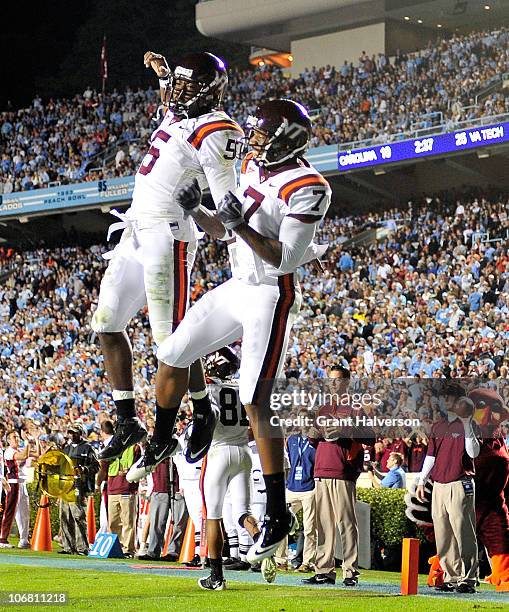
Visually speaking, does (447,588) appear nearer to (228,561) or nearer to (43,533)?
(228,561)

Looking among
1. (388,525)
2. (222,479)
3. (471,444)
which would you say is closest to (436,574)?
(471,444)

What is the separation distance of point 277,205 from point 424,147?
1538 centimetres

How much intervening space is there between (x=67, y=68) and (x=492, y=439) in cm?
2929

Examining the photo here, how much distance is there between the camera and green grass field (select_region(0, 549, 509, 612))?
6715mm

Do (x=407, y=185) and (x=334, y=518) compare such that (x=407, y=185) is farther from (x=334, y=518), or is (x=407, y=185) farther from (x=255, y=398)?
(x=255, y=398)

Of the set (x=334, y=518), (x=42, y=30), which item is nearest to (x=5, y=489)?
(x=334, y=518)

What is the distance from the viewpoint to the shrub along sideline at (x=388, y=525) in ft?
32.3

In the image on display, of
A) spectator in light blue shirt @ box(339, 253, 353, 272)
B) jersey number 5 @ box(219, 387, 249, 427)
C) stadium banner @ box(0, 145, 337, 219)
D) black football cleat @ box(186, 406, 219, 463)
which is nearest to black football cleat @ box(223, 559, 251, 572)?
jersey number 5 @ box(219, 387, 249, 427)

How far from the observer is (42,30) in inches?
1353

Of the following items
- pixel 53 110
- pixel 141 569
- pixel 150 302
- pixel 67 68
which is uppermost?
pixel 67 68

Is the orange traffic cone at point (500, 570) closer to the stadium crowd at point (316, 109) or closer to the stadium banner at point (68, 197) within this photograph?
the stadium crowd at point (316, 109)

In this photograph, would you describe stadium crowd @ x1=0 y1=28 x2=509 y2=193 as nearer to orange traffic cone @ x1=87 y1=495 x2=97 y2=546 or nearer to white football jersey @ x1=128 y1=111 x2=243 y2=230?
orange traffic cone @ x1=87 y1=495 x2=97 y2=546

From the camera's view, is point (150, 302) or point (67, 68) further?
point (67, 68)

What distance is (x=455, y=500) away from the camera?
7691 millimetres
